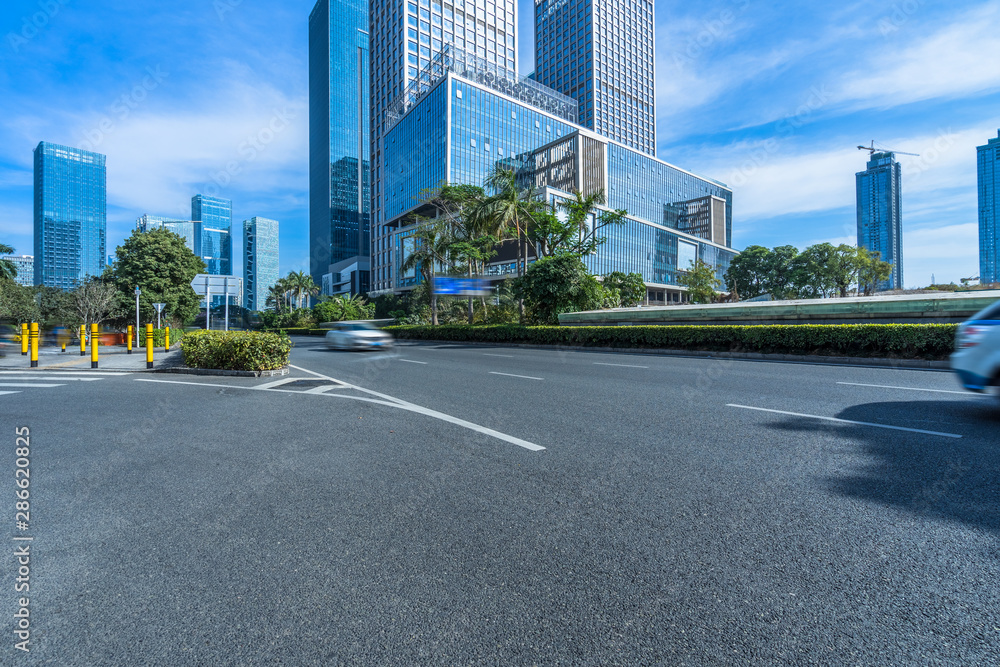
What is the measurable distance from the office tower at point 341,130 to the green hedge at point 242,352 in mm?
117703

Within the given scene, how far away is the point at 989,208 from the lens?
40562 millimetres

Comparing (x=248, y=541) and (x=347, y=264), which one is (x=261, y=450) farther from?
(x=347, y=264)

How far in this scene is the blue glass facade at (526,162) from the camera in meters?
74.7

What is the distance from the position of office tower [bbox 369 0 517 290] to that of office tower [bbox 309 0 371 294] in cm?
2528

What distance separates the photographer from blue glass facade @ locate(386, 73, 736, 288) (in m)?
74.7

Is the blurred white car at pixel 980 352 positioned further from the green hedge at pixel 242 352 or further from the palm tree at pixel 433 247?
the palm tree at pixel 433 247

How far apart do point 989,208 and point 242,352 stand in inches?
2273

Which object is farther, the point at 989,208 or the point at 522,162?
the point at 522,162

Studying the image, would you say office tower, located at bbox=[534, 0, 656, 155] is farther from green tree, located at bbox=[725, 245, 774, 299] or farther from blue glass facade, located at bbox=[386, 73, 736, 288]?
green tree, located at bbox=[725, 245, 774, 299]

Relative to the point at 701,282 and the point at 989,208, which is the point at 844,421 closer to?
the point at 989,208

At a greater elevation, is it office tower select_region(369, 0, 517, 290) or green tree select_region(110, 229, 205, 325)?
office tower select_region(369, 0, 517, 290)

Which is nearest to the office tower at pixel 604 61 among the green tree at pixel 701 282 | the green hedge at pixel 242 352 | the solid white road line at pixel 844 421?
the green tree at pixel 701 282
